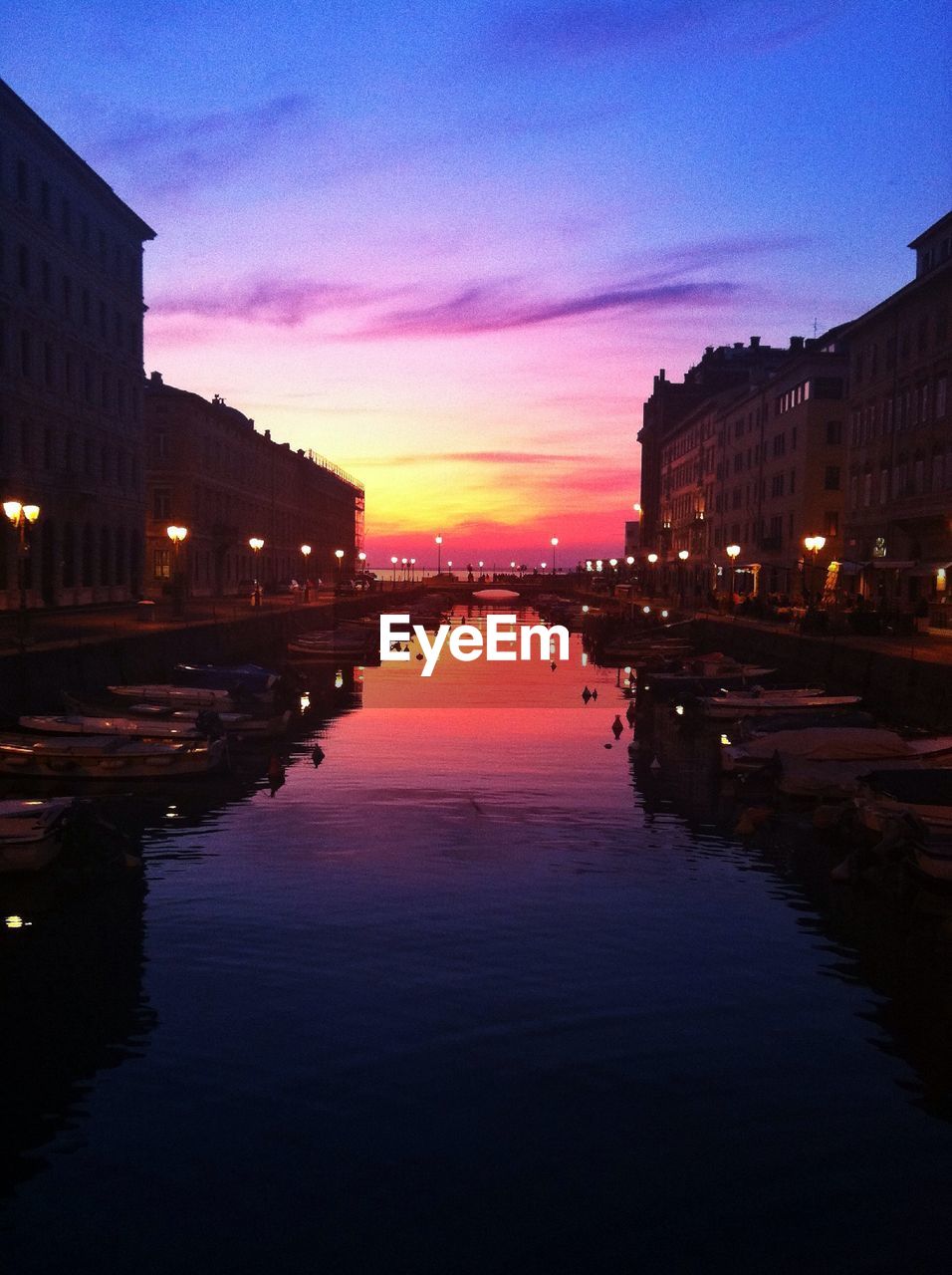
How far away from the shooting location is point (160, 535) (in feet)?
328

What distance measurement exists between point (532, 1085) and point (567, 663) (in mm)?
67506

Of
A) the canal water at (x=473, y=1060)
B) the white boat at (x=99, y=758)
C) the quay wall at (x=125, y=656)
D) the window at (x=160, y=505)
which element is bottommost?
the canal water at (x=473, y=1060)

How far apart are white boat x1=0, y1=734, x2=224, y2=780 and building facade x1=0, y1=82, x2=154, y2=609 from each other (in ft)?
84.6

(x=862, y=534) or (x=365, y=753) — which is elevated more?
(x=862, y=534)

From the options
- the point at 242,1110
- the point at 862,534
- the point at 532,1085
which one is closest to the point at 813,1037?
the point at 532,1085

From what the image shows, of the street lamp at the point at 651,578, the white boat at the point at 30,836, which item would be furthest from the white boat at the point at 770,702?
the street lamp at the point at 651,578

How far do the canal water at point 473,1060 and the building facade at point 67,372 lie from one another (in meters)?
39.8

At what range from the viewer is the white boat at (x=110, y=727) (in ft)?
111

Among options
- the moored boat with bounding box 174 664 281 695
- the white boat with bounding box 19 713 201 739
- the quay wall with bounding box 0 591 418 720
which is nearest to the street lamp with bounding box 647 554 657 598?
the quay wall with bounding box 0 591 418 720

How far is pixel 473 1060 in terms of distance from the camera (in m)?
14.3

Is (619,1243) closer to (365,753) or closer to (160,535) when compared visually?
(365,753)

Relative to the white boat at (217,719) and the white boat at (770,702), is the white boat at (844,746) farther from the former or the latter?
the white boat at (217,719)

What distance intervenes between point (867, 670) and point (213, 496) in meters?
75.4

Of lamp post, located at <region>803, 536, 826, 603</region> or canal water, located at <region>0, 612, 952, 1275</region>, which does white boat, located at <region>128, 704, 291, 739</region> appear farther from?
lamp post, located at <region>803, 536, 826, 603</region>
